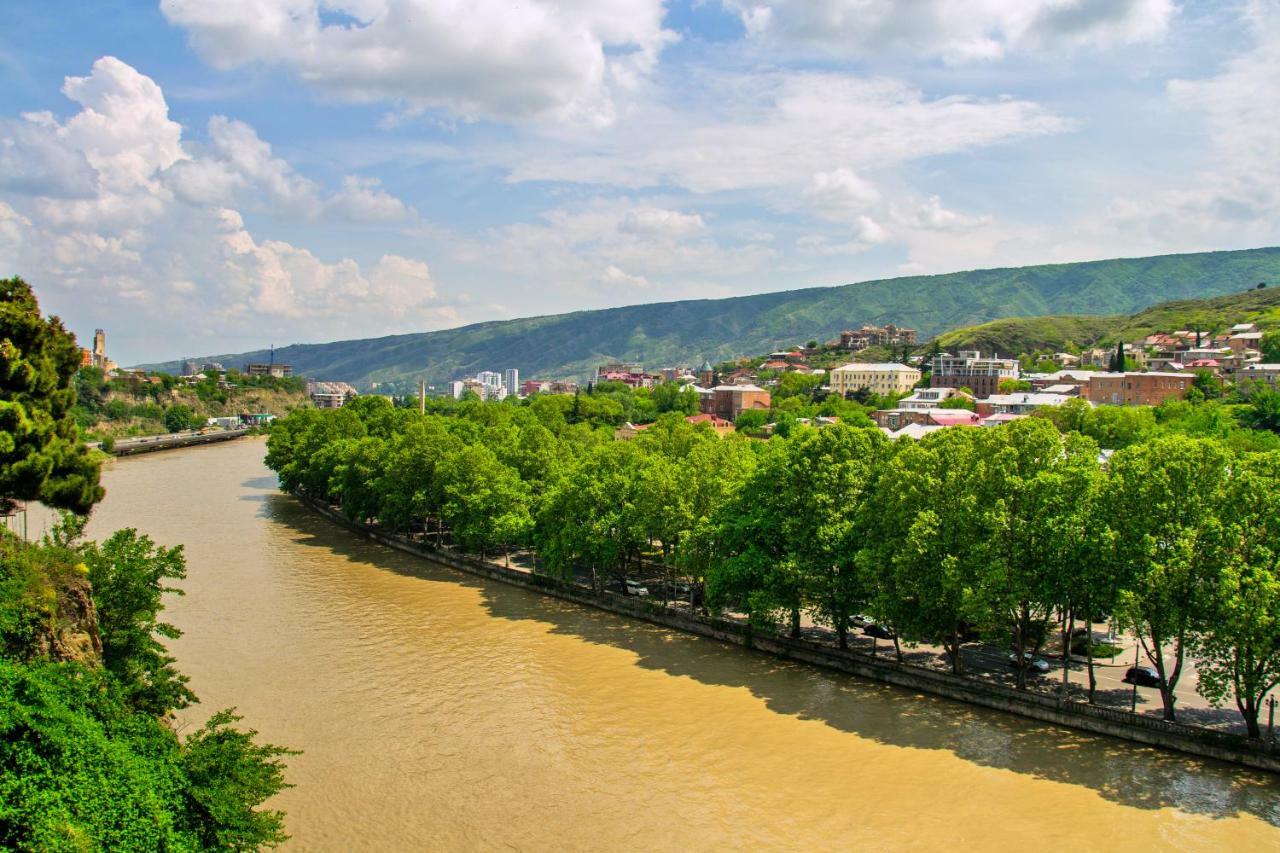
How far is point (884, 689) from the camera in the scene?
25.1 m

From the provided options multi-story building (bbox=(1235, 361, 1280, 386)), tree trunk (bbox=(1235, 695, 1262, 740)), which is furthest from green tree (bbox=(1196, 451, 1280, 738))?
multi-story building (bbox=(1235, 361, 1280, 386))

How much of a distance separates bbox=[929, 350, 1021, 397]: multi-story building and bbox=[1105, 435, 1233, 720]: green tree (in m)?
106

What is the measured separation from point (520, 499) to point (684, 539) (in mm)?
11549

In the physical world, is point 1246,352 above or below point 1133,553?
above

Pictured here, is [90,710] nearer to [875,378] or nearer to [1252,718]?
[1252,718]

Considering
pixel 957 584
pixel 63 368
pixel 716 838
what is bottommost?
pixel 716 838

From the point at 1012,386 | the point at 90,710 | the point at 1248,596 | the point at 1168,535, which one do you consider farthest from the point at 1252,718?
the point at 1012,386

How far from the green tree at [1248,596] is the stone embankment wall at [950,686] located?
2.72 feet

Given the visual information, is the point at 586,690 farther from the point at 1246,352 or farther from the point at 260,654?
the point at 1246,352

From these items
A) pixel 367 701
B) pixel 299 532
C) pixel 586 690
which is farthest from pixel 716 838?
pixel 299 532

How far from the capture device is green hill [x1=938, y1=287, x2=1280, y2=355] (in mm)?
153750

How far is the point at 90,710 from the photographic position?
12.9 metres

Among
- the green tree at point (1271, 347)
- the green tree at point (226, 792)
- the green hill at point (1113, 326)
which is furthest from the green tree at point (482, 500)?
the green hill at point (1113, 326)

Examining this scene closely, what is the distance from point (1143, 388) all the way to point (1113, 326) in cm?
10103
